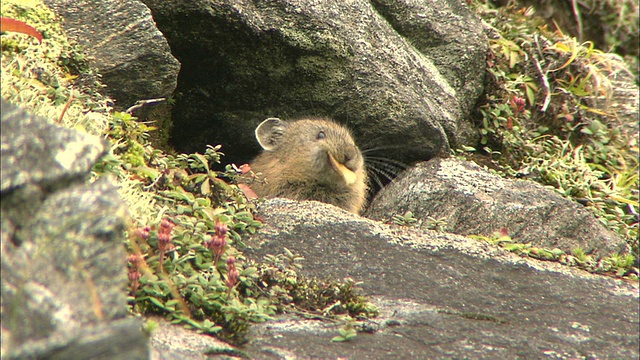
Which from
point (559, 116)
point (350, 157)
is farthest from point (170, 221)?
point (559, 116)

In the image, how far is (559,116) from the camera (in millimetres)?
8031

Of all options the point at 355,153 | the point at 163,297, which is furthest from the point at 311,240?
the point at 355,153

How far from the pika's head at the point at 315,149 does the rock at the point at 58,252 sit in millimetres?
4171

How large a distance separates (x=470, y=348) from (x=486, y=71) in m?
4.76

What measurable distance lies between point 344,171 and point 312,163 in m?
0.36

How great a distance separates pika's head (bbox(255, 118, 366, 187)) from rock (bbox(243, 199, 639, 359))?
4.62 feet

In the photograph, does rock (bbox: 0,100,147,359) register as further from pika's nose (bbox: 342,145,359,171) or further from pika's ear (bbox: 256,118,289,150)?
pika's ear (bbox: 256,118,289,150)

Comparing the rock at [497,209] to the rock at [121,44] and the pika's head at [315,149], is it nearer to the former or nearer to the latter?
the pika's head at [315,149]

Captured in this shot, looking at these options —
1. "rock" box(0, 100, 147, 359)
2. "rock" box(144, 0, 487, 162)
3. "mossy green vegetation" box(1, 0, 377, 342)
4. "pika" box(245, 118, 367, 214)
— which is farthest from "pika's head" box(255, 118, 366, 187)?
"rock" box(0, 100, 147, 359)

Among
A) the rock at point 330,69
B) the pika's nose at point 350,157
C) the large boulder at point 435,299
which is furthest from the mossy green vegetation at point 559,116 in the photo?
the large boulder at point 435,299

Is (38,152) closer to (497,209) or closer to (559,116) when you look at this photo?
(497,209)

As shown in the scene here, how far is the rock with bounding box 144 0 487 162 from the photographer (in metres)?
6.42

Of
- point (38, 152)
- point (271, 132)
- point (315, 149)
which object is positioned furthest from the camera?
point (271, 132)

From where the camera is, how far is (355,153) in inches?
268
